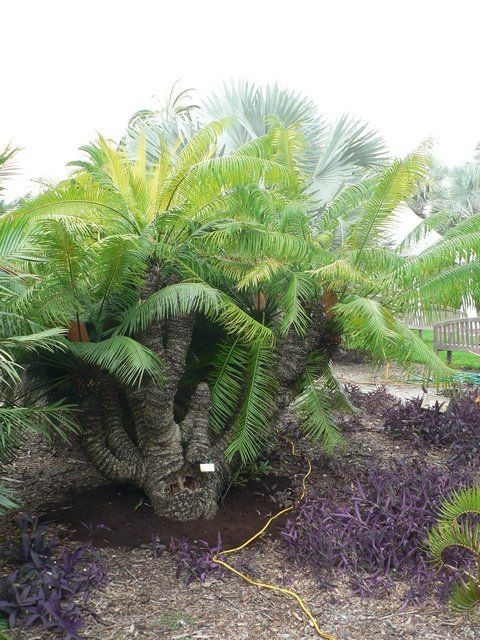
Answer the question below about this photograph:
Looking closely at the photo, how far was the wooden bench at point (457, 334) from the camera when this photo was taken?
Answer: 426 inches

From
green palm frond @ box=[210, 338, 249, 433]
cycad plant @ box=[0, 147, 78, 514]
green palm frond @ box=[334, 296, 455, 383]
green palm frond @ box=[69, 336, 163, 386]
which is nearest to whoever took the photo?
cycad plant @ box=[0, 147, 78, 514]

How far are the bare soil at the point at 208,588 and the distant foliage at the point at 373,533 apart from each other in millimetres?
105

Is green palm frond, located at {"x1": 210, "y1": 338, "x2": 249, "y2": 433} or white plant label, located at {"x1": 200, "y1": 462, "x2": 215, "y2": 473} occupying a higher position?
green palm frond, located at {"x1": 210, "y1": 338, "x2": 249, "y2": 433}

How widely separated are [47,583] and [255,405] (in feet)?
6.73

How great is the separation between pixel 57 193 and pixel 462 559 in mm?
3590

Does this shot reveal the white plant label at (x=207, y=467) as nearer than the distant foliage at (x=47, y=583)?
No

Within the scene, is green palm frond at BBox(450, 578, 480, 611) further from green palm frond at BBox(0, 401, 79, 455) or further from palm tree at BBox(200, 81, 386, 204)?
palm tree at BBox(200, 81, 386, 204)

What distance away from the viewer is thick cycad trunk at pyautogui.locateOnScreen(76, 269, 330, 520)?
4324 millimetres

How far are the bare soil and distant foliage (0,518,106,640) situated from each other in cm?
8

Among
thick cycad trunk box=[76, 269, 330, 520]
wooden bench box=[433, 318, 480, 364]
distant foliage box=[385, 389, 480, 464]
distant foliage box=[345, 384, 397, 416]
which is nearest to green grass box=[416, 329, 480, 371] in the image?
wooden bench box=[433, 318, 480, 364]

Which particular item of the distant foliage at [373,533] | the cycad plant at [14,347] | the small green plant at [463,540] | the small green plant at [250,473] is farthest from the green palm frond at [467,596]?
the cycad plant at [14,347]

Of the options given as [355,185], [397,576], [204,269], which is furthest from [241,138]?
[397,576]

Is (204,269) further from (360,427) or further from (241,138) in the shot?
(241,138)

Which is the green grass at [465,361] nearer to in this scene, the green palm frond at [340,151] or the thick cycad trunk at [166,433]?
the green palm frond at [340,151]
